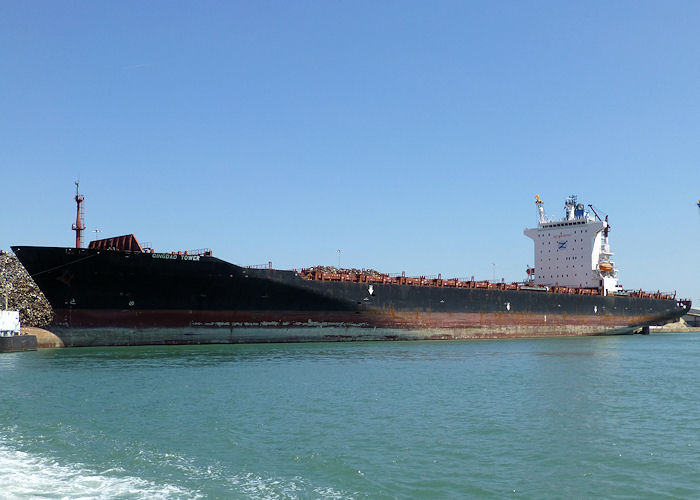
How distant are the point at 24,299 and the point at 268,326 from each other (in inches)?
653

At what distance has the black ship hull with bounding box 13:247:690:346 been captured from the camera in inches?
943

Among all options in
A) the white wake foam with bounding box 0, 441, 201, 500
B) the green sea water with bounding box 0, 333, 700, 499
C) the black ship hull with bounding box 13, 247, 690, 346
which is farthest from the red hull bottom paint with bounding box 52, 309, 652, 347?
the white wake foam with bounding box 0, 441, 201, 500

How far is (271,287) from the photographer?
27.3m

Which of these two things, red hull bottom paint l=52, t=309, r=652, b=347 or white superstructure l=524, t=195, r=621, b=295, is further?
white superstructure l=524, t=195, r=621, b=295

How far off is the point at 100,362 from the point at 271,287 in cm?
960

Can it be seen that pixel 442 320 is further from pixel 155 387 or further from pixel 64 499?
pixel 64 499

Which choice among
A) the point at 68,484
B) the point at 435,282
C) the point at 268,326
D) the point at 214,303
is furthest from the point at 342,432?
the point at 435,282

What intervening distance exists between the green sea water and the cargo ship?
5718mm

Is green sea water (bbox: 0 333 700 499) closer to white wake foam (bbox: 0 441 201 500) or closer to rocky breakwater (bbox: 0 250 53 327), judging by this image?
white wake foam (bbox: 0 441 201 500)

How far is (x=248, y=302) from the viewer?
26.9 m

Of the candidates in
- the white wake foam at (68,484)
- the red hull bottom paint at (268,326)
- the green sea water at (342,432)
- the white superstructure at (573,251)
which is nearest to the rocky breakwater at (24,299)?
the red hull bottom paint at (268,326)

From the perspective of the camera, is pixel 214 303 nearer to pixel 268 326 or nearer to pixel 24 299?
pixel 268 326

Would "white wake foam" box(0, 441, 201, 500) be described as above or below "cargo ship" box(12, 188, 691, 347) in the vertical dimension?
below

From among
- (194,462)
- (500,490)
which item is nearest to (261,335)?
(194,462)
